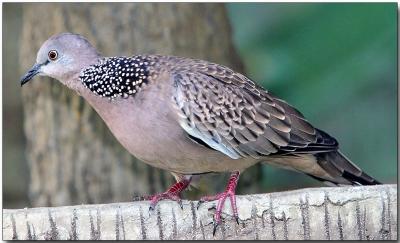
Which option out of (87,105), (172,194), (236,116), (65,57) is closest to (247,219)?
(172,194)

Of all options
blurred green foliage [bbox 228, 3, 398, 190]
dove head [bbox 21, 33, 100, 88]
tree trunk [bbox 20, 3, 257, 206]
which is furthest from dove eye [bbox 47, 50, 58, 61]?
blurred green foliage [bbox 228, 3, 398, 190]

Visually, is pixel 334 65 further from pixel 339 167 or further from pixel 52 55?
pixel 52 55

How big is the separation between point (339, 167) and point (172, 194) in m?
0.97

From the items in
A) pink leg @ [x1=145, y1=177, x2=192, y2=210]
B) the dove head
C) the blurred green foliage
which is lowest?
pink leg @ [x1=145, y1=177, x2=192, y2=210]

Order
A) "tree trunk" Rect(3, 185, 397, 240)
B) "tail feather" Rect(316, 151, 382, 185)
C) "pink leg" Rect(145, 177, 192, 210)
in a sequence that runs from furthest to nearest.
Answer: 1. "tail feather" Rect(316, 151, 382, 185)
2. "pink leg" Rect(145, 177, 192, 210)
3. "tree trunk" Rect(3, 185, 397, 240)

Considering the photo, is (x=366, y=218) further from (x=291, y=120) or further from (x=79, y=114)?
(x=79, y=114)

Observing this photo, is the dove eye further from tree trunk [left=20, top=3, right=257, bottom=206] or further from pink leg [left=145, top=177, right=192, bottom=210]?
tree trunk [left=20, top=3, right=257, bottom=206]

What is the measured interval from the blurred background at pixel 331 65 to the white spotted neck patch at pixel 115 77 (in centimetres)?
148

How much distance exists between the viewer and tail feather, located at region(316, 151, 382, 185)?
484 cm

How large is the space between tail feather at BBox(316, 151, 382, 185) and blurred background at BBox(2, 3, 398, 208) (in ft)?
2.85

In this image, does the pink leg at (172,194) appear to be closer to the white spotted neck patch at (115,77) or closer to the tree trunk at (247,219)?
the tree trunk at (247,219)

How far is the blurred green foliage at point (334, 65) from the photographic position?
18.3 feet

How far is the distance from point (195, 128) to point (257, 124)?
427mm

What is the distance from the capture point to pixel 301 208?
4.13 m
